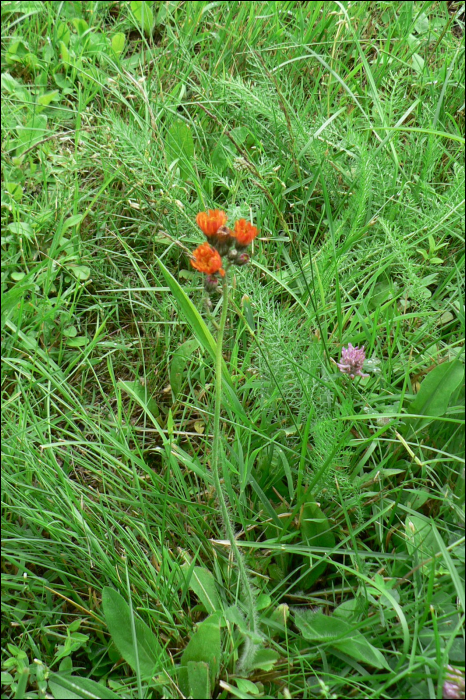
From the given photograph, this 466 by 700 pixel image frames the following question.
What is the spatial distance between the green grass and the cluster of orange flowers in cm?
10

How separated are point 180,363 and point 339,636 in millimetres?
958

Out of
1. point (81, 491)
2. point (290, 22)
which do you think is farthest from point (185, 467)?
point (290, 22)

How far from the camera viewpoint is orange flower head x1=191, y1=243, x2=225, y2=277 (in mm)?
1236

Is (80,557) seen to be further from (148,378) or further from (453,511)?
(453,511)

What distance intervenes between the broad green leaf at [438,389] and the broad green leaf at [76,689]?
992 mm

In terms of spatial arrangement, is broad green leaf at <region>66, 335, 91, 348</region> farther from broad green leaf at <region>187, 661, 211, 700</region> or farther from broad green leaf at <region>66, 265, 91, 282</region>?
broad green leaf at <region>187, 661, 211, 700</region>

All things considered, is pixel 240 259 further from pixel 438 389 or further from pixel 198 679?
pixel 198 679

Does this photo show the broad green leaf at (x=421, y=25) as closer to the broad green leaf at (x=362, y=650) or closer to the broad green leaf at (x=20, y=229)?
the broad green leaf at (x=20, y=229)

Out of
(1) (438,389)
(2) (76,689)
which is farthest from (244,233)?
(2) (76,689)

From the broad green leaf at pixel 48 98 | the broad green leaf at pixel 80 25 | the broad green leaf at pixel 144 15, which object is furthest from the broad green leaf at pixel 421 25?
the broad green leaf at pixel 48 98

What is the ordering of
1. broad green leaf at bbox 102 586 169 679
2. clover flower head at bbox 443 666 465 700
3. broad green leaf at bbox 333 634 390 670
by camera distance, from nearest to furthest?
clover flower head at bbox 443 666 465 700 → broad green leaf at bbox 333 634 390 670 → broad green leaf at bbox 102 586 169 679

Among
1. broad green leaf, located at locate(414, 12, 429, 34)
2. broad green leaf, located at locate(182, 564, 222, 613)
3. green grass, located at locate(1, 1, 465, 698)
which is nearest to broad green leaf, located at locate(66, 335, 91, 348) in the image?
green grass, located at locate(1, 1, 465, 698)

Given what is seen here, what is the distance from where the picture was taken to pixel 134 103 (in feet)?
8.48

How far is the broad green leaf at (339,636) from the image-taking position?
1373mm
